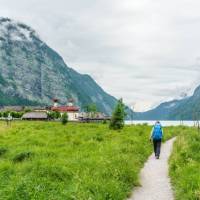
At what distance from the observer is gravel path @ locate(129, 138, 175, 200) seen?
17359mm

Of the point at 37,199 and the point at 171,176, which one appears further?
the point at 171,176

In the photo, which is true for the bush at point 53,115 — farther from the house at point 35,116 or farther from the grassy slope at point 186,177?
the grassy slope at point 186,177

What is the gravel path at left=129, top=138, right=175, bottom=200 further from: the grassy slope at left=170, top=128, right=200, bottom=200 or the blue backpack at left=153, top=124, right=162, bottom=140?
the blue backpack at left=153, top=124, right=162, bottom=140

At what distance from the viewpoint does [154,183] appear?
20266mm

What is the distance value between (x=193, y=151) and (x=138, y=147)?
17.9ft

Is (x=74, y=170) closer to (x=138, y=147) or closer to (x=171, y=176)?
(x=171, y=176)

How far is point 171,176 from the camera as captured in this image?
69.7 ft

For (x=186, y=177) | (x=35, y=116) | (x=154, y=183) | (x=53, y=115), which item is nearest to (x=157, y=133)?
(x=154, y=183)

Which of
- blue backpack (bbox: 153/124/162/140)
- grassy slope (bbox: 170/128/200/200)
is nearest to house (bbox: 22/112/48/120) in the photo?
blue backpack (bbox: 153/124/162/140)

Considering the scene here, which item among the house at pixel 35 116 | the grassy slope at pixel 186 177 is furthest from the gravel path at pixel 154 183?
the house at pixel 35 116

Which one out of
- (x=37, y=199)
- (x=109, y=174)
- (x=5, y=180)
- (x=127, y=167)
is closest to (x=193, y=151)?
(x=127, y=167)

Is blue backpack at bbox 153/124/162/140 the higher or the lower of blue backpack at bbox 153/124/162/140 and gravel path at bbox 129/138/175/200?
the higher

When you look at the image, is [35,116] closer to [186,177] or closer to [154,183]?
[154,183]

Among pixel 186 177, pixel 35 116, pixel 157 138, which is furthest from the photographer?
pixel 35 116
